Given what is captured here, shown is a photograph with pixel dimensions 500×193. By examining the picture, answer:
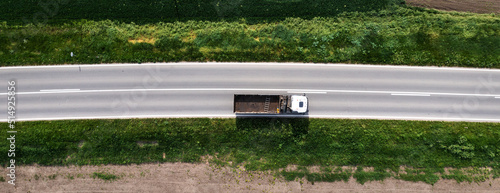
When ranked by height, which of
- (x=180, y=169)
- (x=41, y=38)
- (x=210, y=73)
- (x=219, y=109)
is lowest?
(x=180, y=169)

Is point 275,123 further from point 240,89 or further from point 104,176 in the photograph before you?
point 104,176

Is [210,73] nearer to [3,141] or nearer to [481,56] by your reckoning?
[3,141]

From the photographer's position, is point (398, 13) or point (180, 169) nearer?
point (180, 169)

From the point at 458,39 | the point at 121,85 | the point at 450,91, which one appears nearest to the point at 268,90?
the point at 121,85

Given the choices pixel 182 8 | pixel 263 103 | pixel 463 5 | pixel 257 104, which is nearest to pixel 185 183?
pixel 257 104

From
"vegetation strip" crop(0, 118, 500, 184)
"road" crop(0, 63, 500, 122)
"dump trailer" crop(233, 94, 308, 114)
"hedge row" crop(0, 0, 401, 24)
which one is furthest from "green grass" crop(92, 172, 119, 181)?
"hedge row" crop(0, 0, 401, 24)

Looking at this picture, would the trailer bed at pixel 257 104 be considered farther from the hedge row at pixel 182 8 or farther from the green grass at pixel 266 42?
the hedge row at pixel 182 8

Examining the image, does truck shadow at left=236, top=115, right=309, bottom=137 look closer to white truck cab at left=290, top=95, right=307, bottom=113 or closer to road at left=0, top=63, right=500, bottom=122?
road at left=0, top=63, right=500, bottom=122

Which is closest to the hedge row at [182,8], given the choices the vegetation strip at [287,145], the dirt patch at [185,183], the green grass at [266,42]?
the green grass at [266,42]

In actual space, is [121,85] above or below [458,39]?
below
